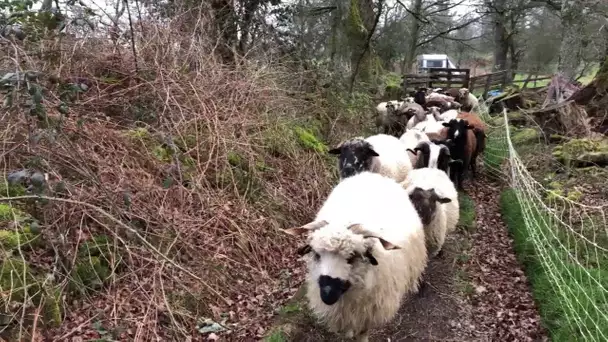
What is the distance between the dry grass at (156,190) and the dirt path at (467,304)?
1.16 metres

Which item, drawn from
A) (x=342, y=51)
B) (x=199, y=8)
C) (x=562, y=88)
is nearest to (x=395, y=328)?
(x=199, y=8)

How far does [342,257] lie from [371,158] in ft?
11.4

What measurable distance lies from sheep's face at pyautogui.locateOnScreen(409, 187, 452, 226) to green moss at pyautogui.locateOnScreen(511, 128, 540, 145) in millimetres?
→ 6242

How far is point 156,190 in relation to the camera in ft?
18.1

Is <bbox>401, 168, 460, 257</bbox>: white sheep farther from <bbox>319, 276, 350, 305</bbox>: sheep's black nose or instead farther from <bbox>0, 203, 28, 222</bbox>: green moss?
<bbox>0, 203, 28, 222</bbox>: green moss

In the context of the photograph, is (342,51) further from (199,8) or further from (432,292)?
(432,292)

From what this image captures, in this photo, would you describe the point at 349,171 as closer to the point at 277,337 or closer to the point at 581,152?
the point at 277,337

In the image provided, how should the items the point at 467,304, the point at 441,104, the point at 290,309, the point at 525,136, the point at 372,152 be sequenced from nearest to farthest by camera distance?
the point at 290,309
the point at 467,304
the point at 372,152
the point at 525,136
the point at 441,104

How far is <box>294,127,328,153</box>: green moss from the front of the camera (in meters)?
8.67

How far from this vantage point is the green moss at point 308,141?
8672 mm

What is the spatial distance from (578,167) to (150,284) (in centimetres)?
772

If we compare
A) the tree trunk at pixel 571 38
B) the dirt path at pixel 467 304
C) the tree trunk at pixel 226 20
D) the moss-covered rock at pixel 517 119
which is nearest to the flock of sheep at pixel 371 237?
the dirt path at pixel 467 304

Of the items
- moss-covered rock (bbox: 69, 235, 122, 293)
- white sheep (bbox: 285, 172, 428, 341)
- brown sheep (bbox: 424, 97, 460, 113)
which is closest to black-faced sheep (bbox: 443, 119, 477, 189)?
brown sheep (bbox: 424, 97, 460, 113)

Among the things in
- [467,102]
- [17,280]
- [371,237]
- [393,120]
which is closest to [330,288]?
[371,237]
